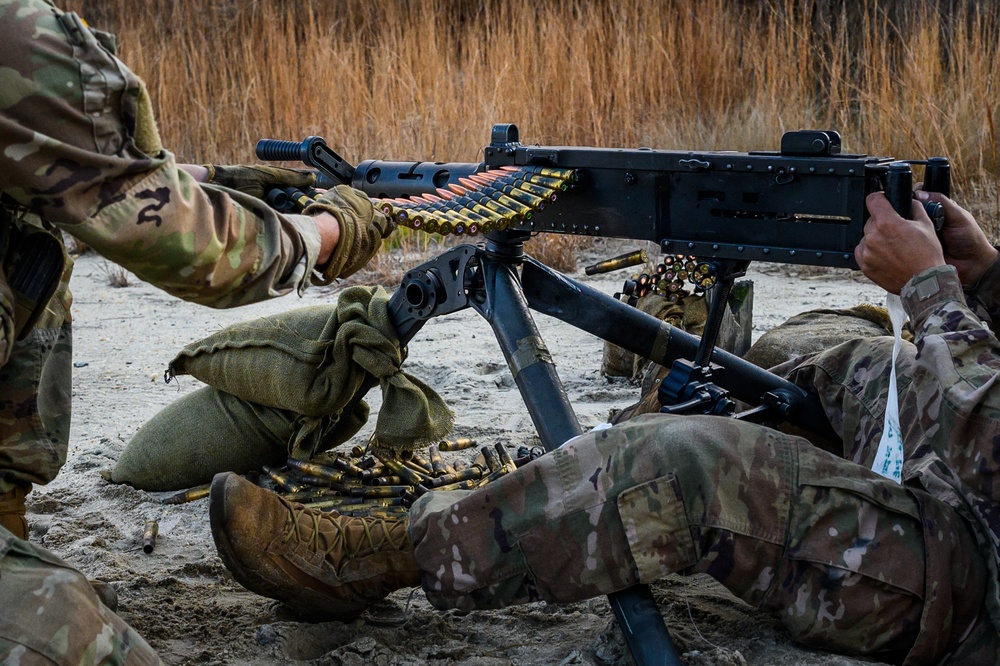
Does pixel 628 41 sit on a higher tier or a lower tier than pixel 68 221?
higher

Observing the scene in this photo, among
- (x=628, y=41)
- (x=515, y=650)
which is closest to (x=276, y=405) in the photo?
(x=515, y=650)

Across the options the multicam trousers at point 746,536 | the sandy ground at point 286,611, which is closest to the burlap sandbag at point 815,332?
the sandy ground at point 286,611

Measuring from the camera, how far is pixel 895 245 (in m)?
2.23

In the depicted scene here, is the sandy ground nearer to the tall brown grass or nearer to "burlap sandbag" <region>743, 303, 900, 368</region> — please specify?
"burlap sandbag" <region>743, 303, 900, 368</region>

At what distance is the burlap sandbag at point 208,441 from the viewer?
3.40 m

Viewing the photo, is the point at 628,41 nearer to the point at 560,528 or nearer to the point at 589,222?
the point at 589,222

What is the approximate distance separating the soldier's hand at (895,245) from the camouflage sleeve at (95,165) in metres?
1.35

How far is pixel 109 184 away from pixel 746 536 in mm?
1395

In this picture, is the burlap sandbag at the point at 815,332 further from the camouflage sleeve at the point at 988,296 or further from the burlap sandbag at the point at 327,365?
the burlap sandbag at the point at 327,365

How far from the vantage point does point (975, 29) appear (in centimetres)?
695

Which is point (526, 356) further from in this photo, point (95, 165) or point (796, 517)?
point (95, 165)

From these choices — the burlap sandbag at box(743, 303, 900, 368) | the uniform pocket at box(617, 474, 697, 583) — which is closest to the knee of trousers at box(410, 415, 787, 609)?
the uniform pocket at box(617, 474, 697, 583)

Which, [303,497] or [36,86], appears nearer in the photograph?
[36,86]

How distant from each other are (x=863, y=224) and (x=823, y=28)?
772 cm
